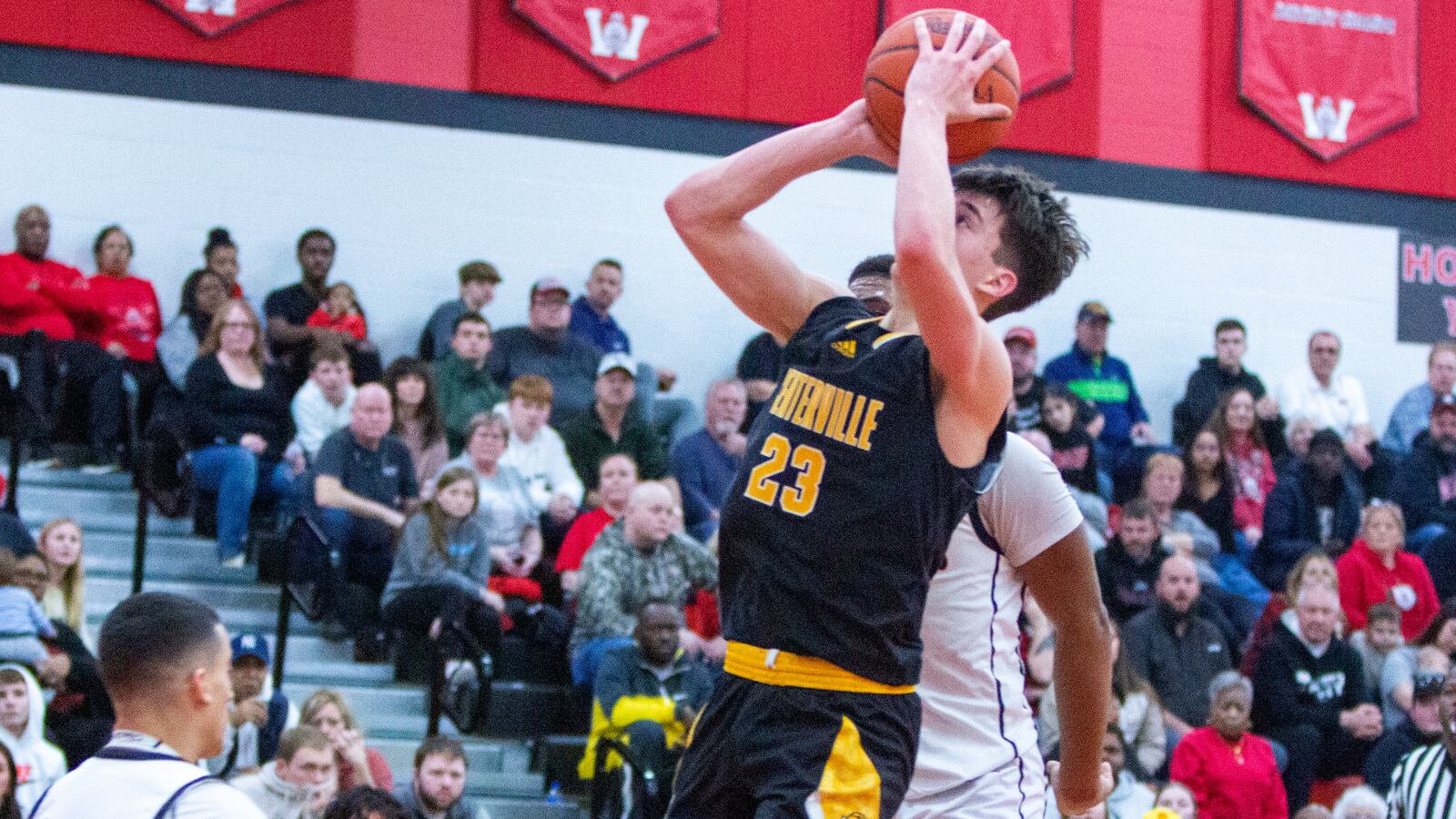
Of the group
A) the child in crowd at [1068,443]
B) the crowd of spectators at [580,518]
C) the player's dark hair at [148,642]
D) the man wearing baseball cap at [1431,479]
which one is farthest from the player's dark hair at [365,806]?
the man wearing baseball cap at [1431,479]

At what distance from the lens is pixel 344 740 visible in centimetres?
795

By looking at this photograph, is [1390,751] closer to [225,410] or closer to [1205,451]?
[1205,451]

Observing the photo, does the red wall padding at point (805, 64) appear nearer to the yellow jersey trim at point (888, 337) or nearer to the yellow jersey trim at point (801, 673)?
the yellow jersey trim at point (888, 337)

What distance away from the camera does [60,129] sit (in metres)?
11.9

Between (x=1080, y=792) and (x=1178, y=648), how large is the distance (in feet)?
21.8

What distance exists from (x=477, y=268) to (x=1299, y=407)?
629 centimetres

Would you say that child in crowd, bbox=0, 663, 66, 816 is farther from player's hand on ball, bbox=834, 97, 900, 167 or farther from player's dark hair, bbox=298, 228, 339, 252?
player's hand on ball, bbox=834, 97, 900, 167

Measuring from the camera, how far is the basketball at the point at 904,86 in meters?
3.30

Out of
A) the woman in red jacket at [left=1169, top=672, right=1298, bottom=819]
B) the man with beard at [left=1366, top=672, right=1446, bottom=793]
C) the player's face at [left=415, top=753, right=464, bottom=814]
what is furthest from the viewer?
the man with beard at [left=1366, top=672, right=1446, bottom=793]

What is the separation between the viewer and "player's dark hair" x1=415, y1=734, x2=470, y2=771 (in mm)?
7812

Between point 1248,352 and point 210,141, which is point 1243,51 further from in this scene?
point 210,141

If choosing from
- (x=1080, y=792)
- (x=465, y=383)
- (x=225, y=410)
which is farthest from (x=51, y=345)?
(x=1080, y=792)

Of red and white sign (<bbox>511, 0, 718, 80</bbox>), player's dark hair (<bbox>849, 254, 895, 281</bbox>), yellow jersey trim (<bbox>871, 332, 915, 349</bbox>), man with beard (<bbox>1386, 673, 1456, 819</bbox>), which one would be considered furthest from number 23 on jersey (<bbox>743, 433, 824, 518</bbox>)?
red and white sign (<bbox>511, 0, 718, 80</bbox>)

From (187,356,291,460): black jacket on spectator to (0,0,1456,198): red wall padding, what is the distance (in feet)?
10.6
